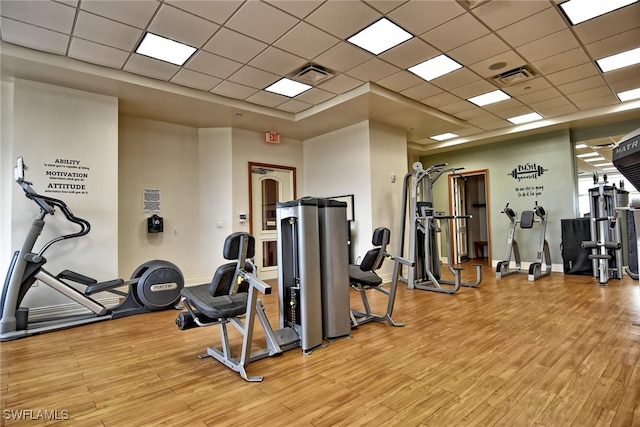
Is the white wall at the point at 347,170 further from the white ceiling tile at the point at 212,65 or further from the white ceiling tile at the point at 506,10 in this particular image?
the white ceiling tile at the point at 506,10

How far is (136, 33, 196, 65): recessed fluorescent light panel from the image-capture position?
3654 millimetres

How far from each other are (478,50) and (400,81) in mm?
1108

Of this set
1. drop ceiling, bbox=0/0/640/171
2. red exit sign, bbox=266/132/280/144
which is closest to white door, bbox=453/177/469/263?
drop ceiling, bbox=0/0/640/171

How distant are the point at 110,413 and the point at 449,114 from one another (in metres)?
6.57

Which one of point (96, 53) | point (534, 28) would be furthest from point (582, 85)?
point (96, 53)

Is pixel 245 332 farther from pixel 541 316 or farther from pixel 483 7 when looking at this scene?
pixel 483 7

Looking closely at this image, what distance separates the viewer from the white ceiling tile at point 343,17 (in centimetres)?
319

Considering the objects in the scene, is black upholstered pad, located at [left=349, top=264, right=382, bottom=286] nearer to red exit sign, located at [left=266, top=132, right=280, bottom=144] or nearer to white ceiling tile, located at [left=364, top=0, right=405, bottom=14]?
white ceiling tile, located at [left=364, top=0, right=405, bottom=14]

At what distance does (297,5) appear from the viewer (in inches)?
124

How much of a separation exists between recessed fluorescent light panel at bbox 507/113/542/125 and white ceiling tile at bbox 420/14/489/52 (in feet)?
11.7

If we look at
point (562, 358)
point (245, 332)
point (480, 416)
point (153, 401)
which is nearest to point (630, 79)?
point (562, 358)

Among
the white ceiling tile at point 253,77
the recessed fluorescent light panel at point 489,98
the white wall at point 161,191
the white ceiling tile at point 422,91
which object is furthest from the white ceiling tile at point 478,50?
the white wall at point 161,191

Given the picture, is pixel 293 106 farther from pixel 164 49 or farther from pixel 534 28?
pixel 534 28

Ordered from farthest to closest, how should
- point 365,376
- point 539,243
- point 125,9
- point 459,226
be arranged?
point 459,226 < point 539,243 < point 125,9 < point 365,376
